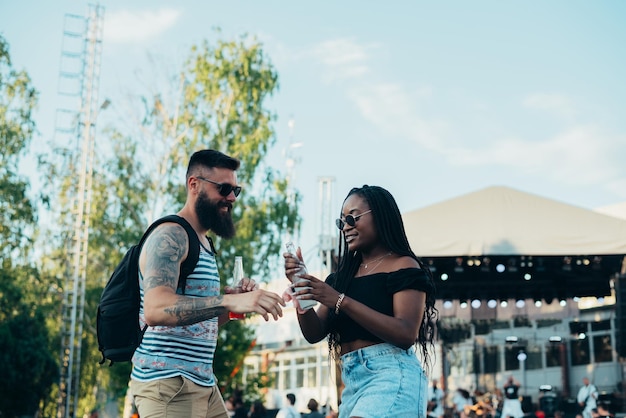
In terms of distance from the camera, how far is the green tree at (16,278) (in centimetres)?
2445

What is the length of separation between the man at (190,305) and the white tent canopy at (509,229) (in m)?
10.8

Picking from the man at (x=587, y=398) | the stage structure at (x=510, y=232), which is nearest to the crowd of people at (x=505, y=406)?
the man at (x=587, y=398)

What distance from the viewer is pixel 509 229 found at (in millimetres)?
14961

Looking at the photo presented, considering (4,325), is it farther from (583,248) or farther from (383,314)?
(383,314)

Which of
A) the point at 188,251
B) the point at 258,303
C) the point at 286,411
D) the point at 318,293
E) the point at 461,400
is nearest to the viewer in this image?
the point at 258,303

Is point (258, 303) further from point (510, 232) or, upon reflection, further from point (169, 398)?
point (510, 232)

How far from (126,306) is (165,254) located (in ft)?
1.12

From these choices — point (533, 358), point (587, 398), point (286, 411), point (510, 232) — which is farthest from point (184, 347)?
point (533, 358)

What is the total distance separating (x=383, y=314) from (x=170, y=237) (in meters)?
1.01

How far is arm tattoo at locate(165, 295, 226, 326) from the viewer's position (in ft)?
11.5

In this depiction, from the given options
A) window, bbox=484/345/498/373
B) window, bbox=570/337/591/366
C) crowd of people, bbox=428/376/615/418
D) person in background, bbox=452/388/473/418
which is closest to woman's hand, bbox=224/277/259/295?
crowd of people, bbox=428/376/615/418

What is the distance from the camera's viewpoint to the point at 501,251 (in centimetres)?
1453

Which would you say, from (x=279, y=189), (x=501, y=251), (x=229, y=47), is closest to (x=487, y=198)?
(x=501, y=251)

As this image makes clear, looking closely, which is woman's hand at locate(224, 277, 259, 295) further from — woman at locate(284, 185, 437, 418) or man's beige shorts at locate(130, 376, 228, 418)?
man's beige shorts at locate(130, 376, 228, 418)
